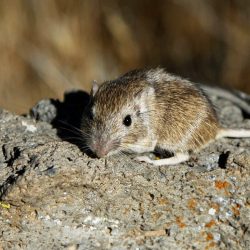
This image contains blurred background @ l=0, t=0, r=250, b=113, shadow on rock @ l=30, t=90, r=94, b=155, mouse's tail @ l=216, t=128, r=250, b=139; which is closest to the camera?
shadow on rock @ l=30, t=90, r=94, b=155

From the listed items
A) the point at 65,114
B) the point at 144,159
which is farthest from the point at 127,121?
the point at 65,114

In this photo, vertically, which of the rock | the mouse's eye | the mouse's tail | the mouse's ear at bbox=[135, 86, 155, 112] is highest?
the mouse's ear at bbox=[135, 86, 155, 112]

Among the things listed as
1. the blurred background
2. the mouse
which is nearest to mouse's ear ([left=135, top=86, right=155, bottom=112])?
the mouse

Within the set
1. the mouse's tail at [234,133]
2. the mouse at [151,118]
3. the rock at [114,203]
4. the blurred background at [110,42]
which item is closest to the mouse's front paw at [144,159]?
the mouse at [151,118]

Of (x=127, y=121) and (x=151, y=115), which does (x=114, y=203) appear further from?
(x=151, y=115)

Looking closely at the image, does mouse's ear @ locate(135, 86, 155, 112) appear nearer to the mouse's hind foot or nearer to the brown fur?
the brown fur

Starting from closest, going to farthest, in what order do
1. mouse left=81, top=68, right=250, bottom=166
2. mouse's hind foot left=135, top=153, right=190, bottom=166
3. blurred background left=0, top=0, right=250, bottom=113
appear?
mouse's hind foot left=135, top=153, right=190, bottom=166 → mouse left=81, top=68, right=250, bottom=166 → blurred background left=0, top=0, right=250, bottom=113
